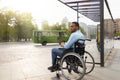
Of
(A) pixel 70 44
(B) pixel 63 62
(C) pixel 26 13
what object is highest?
(C) pixel 26 13

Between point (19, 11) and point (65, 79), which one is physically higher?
point (19, 11)

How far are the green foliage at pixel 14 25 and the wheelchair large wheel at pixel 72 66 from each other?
1613 inches

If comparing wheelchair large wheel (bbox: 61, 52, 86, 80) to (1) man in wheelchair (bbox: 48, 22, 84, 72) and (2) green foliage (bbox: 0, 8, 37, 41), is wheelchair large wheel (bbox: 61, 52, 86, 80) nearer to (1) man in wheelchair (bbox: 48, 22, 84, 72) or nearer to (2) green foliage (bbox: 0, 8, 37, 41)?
(1) man in wheelchair (bbox: 48, 22, 84, 72)

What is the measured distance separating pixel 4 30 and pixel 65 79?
137 ft

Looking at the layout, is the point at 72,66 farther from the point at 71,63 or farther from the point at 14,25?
the point at 14,25

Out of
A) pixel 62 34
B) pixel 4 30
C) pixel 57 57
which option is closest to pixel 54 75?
pixel 57 57

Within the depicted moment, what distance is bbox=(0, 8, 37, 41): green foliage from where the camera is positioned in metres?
45.8

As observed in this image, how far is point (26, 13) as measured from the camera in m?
50.7

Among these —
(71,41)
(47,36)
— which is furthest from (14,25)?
(71,41)

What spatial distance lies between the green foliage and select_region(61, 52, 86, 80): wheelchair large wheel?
Result: 40967 millimetres

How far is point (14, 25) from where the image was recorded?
48.3 metres

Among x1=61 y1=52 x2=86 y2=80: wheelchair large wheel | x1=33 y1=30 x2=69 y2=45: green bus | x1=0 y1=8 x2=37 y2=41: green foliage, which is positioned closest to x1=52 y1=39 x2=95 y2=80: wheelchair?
x1=61 y1=52 x2=86 y2=80: wheelchair large wheel

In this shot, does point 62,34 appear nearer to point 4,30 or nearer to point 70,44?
point 4,30

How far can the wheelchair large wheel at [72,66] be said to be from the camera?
5.44m
